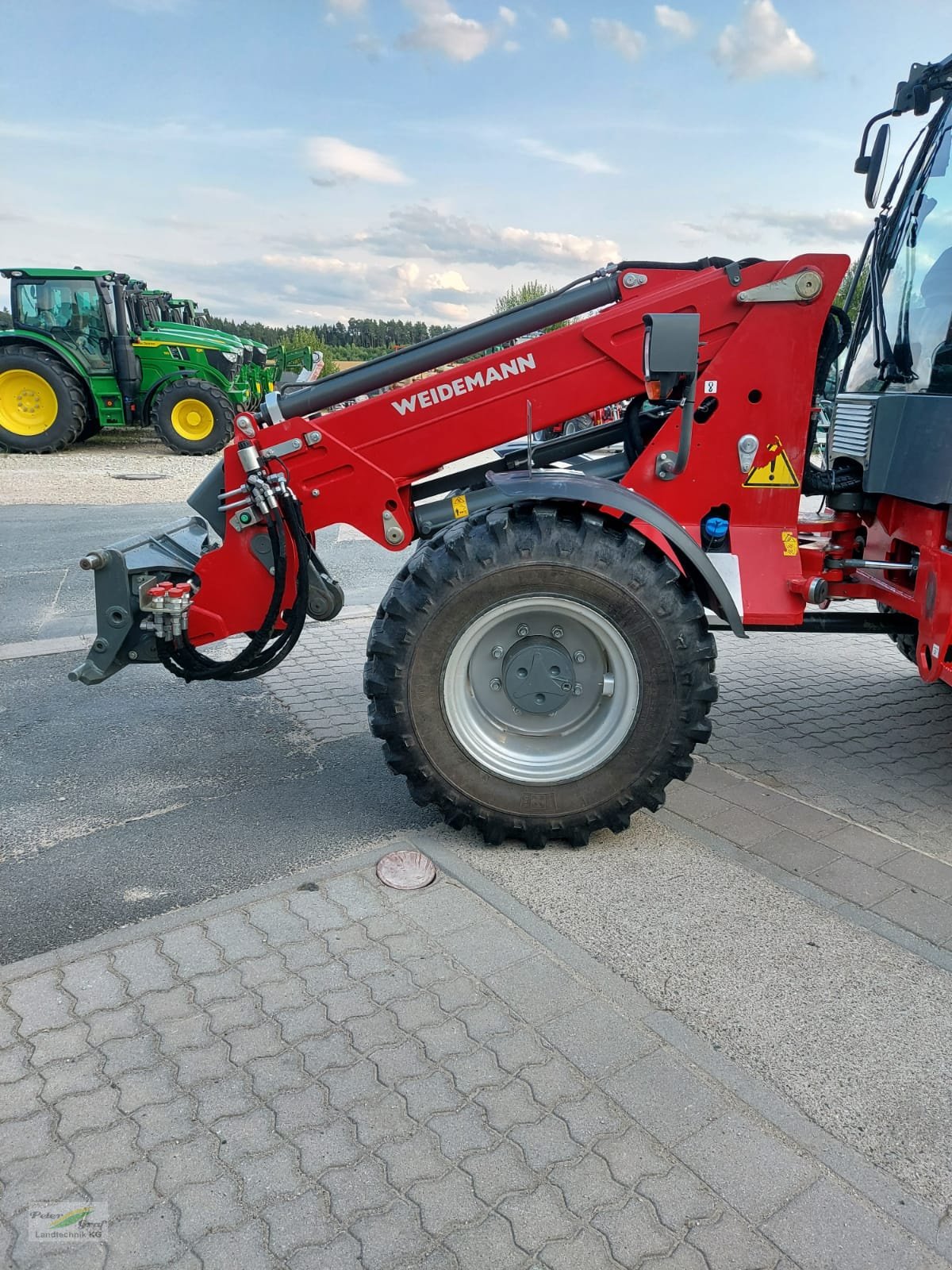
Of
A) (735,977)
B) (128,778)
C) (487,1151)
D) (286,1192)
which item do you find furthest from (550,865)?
(128,778)

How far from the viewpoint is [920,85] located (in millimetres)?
4191

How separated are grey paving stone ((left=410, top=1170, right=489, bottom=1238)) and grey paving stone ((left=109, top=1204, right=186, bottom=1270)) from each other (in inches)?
16.5

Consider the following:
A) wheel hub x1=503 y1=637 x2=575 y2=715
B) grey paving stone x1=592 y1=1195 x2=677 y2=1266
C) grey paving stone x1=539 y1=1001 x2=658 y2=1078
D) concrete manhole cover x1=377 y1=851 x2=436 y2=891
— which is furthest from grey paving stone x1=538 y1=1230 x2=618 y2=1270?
wheel hub x1=503 y1=637 x2=575 y2=715

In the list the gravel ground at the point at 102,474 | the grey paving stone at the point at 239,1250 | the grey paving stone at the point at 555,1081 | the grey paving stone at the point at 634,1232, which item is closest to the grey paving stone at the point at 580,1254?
the grey paving stone at the point at 634,1232

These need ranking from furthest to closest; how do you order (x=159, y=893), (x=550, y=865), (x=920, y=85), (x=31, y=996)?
(x=920, y=85)
(x=550, y=865)
(x=159, y=893)
(x=31, y=996)

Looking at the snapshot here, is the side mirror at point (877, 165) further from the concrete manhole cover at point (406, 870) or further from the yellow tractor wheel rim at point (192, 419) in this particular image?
the yellow tractor wheel rim at point (192, 419)

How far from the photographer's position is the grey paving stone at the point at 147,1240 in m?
1.94

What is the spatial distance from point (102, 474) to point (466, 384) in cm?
1253

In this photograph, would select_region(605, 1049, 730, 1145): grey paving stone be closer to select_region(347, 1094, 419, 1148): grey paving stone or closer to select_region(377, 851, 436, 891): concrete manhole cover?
select_region(347, 1094, 419, 1148): grey paving stone

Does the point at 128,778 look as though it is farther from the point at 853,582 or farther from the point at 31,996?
the point at 853,582

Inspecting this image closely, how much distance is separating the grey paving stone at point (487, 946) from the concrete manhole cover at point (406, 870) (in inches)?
13.0

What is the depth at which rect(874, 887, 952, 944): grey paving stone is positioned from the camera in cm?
312

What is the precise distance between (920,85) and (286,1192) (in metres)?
4.94

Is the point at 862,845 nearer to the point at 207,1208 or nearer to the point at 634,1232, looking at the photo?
the point at 634,1232
